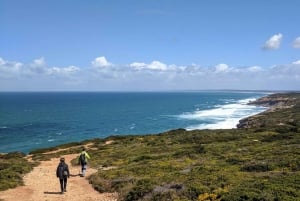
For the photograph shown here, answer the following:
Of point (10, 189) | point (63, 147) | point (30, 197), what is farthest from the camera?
point (63, 147)

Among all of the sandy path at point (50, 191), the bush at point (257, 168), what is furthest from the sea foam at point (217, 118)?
the bush at point (257, 168)

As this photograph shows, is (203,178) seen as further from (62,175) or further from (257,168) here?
(62,175)

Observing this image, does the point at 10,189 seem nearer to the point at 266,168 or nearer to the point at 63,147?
the point at 266,168

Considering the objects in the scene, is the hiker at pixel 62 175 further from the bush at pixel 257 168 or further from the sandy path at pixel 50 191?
the bush at pixel 257 168

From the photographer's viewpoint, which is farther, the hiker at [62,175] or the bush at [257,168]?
the bush at [257,168]

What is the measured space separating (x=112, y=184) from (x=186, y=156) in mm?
11283

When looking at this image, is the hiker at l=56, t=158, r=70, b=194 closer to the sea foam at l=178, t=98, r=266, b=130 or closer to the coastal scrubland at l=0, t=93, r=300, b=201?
the coastal scrubland at l=0, t=93, r=300, b=201

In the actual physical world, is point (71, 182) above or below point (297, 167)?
below

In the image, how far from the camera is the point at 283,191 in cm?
1585

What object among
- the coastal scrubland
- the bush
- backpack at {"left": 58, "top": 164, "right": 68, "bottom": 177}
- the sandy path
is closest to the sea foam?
the coastal scrubland

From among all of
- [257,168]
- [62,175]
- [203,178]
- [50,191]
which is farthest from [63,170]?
[257,168]

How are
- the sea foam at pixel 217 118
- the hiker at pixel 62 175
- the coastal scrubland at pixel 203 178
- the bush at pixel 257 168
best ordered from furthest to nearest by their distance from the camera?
1. the sea foam at pixel 217 118
2. the bush at pixel 257 168
3. the hiker at pixel 62 175
4. the coastal scrubland at pixel 203 178

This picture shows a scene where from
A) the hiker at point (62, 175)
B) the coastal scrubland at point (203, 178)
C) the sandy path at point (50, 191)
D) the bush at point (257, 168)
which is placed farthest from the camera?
the bush at point (257, 168)

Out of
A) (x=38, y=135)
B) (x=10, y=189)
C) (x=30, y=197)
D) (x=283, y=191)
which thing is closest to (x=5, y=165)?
(x=10, y=189)
